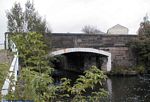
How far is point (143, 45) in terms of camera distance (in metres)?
28.3

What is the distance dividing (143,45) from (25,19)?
27.7ft

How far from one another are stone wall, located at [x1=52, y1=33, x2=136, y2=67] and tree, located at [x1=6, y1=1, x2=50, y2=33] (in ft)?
8.41

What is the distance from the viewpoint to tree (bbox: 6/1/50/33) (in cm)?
2445

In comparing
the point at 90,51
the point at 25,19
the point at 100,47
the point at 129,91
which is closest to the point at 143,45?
the point at 100,47

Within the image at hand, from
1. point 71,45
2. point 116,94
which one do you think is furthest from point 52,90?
point 71,45

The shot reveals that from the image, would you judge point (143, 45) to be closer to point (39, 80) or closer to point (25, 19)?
point (25, 19)

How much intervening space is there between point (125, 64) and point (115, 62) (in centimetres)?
77

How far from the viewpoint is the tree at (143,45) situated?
28200 mm

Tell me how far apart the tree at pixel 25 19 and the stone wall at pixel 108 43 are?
2564 mm

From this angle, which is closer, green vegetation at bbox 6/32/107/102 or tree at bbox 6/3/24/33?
Answer: green vegetation at bbox 6/32/107/102

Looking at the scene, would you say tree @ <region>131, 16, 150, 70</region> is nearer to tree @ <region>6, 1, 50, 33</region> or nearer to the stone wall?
the stone wall

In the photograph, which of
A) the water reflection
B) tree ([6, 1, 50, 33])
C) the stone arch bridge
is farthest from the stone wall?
the water reflection

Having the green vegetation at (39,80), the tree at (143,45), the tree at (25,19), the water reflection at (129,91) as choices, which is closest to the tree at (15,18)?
the tree at (25,19)

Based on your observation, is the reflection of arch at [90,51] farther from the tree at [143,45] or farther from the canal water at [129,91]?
the canal water at [129,91]
